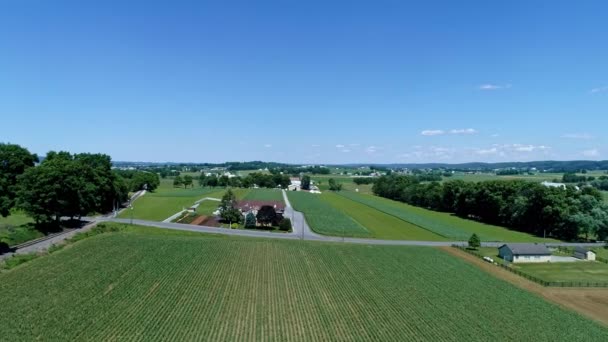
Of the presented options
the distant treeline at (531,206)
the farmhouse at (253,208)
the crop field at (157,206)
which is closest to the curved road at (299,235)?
the distant treeline at (531,206)

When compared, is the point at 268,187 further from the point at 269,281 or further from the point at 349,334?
the point at 349,334

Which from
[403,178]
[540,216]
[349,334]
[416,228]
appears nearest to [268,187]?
[403,178]

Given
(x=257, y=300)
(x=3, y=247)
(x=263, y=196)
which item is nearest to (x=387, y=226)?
(x=257, y=300)

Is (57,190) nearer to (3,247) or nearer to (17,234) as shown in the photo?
(17,234)

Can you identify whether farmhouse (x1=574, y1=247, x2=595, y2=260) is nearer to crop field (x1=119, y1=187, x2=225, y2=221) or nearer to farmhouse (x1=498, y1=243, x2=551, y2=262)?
farmhouse (x1=498, y1=243, x2=551, y2=262)

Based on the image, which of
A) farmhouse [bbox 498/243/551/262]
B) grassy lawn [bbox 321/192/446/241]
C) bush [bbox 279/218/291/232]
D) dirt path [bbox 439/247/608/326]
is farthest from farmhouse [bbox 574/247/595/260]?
bush [bbox 279/218/291/232]

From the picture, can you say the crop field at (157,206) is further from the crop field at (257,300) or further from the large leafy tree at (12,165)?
the crop field at (257,300)
